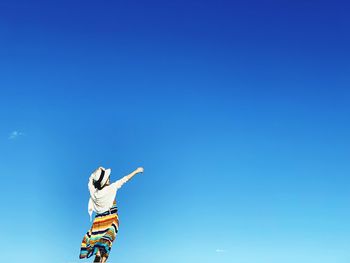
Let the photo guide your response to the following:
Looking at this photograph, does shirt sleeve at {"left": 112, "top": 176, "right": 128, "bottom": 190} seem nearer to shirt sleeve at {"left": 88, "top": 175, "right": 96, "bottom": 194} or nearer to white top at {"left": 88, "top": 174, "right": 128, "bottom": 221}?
white top at {"left": 88, "top": 174, "right": 128, "bottom": 221}

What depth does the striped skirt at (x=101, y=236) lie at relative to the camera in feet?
63.2

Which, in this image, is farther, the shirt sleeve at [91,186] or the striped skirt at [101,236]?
the shirt sleeve at [91,186]

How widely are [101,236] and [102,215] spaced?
760mm

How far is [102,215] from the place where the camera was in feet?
64.4

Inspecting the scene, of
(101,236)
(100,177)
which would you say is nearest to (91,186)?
(100,177)

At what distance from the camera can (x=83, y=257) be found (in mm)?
19422

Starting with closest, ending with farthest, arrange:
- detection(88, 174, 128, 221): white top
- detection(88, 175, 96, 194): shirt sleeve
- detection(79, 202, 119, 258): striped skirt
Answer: detection(79, 202, 119, 258): striped skirt → detection(88, 174, 128, 221): white top → detection(88, 175, 96, 194): shirt sleeve

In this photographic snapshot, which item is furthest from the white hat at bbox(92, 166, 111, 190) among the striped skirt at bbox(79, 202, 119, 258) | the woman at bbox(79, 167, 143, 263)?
the striped skirt at bbox(79, 202, 119, 258)

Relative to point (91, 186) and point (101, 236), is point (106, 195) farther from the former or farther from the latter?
point (101, 236)

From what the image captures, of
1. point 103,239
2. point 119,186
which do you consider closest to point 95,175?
point 119,186

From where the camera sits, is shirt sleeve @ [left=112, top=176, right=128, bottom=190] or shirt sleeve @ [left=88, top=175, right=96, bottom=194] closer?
shirt sleeve @ [left=112, top=176, right=128, bottom=190]

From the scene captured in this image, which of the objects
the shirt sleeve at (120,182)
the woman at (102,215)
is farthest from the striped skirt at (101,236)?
the shirt sleeve at (120,182)

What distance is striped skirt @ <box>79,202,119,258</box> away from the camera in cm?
1927

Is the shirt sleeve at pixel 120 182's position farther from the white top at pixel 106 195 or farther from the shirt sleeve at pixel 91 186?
the shirt sleeve at pixel 91 186
